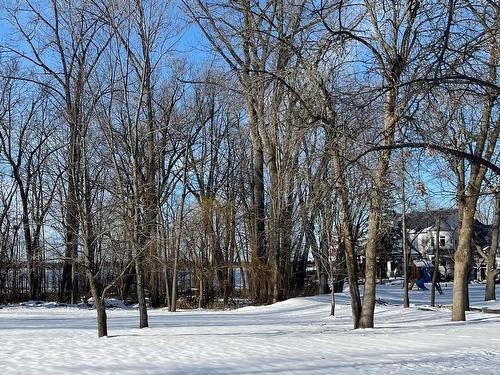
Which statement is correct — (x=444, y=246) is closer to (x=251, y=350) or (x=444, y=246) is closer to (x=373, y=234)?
(x=373, y=234)

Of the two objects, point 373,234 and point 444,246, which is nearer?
point 373,234

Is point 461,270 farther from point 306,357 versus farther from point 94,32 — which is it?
point 94,32

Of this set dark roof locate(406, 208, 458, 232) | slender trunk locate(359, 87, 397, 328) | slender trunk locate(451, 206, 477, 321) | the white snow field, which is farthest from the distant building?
the white snow field

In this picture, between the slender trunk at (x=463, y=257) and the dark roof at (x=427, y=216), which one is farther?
the dark roof at (x=427, y=216)

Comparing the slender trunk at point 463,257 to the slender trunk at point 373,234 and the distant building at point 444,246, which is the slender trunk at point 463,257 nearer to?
the slender trunk at point 373,234

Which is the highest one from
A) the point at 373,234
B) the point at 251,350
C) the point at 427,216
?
the point at 427,216

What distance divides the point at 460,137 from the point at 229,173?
73.5ft

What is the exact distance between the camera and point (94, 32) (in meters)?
16.1

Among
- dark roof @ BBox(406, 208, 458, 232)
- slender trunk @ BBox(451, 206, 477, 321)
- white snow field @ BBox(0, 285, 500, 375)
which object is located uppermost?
dark roof @ BBox(406, 208, 458, 232)

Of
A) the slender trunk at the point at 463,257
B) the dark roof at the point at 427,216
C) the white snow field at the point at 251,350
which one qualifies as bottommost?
the white snow field at the point at 251,350

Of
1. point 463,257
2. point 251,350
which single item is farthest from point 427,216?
point 251,350

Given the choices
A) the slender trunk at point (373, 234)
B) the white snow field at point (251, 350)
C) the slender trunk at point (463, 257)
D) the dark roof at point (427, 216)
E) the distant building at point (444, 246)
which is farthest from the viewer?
the distant building at point (444, 246)

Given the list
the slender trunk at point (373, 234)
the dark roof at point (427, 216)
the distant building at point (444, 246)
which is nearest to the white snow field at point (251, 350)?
the slender trunk at point (373, 234)

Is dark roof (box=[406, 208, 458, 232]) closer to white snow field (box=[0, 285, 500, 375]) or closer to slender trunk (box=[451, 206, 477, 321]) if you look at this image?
slender trunk (box=[451, 206, 477, 321])
